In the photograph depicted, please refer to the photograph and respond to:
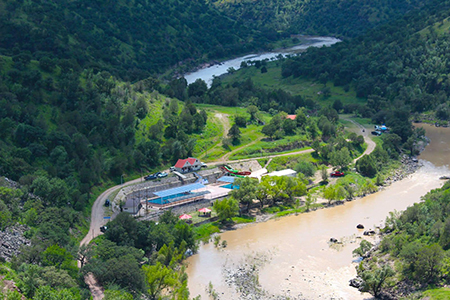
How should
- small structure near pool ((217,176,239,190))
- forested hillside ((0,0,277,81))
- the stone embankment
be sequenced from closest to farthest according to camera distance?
small structure near pool ((217,176,239,190)) < the stone embankment < forested hillside ((0,0,277,81))

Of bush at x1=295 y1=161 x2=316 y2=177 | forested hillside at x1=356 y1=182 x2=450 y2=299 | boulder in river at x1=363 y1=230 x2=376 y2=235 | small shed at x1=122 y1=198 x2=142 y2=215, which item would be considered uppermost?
forested hillside at x1=356 y1=182 x2=450 y2=299

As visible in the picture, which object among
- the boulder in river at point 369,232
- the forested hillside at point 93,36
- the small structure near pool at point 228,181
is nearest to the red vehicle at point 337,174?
the small structure near pool at point 228,181

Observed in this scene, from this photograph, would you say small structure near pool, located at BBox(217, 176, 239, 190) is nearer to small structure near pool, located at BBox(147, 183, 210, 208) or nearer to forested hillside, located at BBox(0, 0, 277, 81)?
small structure near pool, located at BBox(147, 183, 210, 208)

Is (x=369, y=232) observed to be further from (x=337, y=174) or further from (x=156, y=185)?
(x=156, y=185)

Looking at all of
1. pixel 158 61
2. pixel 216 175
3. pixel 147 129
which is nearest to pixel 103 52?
pixel 158 61

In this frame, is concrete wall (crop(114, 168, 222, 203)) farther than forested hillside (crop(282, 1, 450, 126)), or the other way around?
forested hillside (crop(282, 1, 450, 126))

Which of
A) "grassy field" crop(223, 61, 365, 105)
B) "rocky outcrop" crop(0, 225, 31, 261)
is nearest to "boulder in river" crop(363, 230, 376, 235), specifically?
"rocky outcrop" crop(0, 225, 31, 261)

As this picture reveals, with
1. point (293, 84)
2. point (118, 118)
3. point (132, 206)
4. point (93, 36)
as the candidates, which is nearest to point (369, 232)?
point (132, 206)
